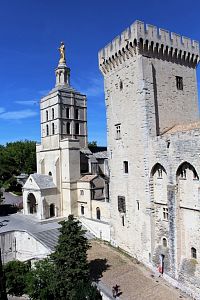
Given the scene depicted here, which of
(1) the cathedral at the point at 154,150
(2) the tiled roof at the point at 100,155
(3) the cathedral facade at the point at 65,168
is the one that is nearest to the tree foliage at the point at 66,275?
(1) the cathedral at the point at 154,150

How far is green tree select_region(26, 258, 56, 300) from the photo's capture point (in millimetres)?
21625

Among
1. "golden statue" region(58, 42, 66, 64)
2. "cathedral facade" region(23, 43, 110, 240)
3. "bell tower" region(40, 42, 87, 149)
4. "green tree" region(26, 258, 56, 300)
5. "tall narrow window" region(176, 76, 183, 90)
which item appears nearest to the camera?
"green tree" region(26, 258, 56, 300)

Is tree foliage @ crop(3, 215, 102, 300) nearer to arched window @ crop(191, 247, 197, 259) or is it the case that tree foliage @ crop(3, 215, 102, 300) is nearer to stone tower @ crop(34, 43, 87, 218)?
arched window @ crop(191, 247, 197, 259)

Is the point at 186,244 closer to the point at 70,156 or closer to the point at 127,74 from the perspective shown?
Answer: the point at 127,74

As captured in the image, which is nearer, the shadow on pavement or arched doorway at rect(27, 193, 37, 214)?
the shadow on pavement

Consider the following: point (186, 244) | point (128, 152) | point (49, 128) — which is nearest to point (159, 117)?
point (128, 152)

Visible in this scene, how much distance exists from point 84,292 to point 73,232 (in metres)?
4.94

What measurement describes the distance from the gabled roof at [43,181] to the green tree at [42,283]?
17689mm

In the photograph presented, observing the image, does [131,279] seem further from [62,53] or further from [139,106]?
[62,53]

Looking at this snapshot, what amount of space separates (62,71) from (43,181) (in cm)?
1781

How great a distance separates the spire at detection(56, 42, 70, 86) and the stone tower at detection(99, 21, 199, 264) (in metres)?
18.3

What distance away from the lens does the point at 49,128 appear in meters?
45.2

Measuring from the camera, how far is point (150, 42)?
2484cm

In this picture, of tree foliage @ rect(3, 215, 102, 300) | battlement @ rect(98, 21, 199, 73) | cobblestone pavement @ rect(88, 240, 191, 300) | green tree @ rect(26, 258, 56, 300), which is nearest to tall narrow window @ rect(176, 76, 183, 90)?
battlement @ rect(98, 21, 199, 73)
